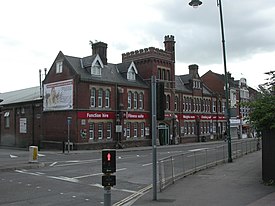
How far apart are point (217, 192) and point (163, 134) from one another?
4025cm

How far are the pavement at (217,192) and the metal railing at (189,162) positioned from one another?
1.11ft

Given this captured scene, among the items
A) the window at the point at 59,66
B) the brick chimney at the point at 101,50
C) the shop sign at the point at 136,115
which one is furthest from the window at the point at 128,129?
the window at the point at 59,66

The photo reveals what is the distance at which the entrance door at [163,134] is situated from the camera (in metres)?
51.2

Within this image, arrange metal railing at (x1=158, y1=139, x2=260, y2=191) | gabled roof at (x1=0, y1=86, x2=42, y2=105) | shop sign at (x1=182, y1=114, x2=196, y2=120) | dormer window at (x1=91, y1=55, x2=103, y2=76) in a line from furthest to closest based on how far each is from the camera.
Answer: shop sign at (x1=182, y1=114, x2=196, y2=120), gabled roof at (x1=0, y1=86, x2=42, y2=105), dormer window at (x1=91, y1=55, x2=103, y2=76), metal railing at (x1=158, y1=139, x2=260, y2=191)

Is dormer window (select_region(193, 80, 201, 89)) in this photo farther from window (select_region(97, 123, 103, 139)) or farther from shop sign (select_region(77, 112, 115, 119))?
window (select_region(97, 123, 103, 139))

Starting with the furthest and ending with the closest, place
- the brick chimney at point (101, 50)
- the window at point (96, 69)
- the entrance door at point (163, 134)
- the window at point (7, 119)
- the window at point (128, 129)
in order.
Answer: the window at point (7, 119), the entrance door at point (163, 134), the brick chimney at point (101, 50), the window at point (128, 129), the window at point (96, 69)

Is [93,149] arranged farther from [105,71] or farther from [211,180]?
[211,180]

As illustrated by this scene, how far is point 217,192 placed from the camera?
1152 centimetres

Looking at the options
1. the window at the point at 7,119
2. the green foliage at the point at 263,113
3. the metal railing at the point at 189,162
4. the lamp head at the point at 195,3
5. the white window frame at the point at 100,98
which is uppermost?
the lamp head at the point at 195,3

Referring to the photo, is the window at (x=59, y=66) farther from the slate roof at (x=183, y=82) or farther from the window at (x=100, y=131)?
the slate roof at (x=183, y=82)

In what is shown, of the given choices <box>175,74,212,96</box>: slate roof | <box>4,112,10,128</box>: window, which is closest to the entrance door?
<box>175,74,212,96</box>: slate roof

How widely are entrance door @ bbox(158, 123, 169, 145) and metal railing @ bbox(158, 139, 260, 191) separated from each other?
2462cm

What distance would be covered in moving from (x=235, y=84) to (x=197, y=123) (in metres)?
21.8

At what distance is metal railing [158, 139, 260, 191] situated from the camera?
13.1 m
